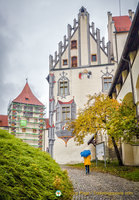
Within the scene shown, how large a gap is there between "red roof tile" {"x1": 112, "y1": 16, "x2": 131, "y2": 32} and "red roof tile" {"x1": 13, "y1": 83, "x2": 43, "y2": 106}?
124 feet

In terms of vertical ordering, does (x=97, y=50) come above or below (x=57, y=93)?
above

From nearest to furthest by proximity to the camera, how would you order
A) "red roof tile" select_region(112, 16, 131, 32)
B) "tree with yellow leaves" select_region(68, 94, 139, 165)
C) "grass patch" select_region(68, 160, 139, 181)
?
"grass patch" select_region(68, 160, 139, 181) < "tree with yellow leaves" select_region(68, 94, 139, 165) < "red roof tile" select_region(112, 16, 131, 32)

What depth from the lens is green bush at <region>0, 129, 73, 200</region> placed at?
402cm

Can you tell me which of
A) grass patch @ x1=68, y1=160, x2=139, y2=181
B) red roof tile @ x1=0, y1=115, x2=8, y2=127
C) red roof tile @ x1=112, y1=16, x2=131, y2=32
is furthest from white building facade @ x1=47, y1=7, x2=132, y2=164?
red roof tile @ x1=0, y1=115, x2=8, y2=127

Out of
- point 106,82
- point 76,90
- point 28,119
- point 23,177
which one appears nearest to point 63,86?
point 76,90

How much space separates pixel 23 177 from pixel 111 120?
8.43 m

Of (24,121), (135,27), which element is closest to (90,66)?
(135,27)

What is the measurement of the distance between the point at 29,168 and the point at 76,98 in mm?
22317

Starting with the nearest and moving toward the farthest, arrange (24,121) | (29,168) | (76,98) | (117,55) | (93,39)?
(29,168) < (117,55) < (76,98) < (93,39) < (24,121)

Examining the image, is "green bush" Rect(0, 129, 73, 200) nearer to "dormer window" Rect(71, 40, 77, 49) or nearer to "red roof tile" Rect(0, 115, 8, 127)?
"dormer window" Rect(71, 40, 77, 49)

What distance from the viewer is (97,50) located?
92.7ft

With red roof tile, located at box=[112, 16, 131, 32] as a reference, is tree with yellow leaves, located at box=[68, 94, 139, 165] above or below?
below

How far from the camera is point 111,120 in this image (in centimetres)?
1225

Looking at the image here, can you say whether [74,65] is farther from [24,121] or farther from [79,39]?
[24,121]
